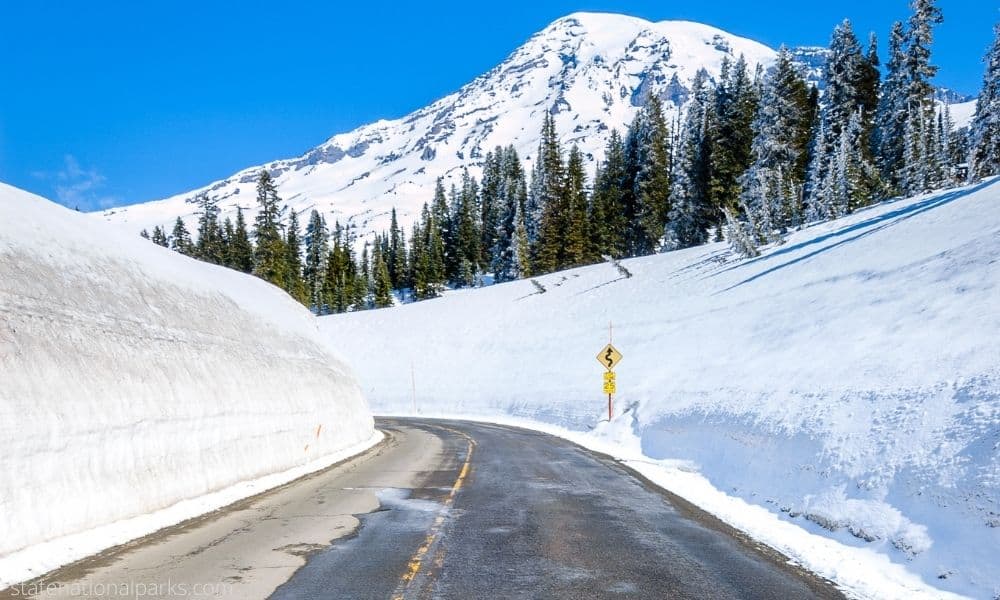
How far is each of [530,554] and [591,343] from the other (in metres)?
31.3

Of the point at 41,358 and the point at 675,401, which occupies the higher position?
the point at 41,358

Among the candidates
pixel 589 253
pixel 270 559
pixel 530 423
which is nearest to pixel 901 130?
pixel 589 253

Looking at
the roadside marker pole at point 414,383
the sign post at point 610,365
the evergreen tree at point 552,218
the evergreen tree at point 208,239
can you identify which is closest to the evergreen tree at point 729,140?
the evergreen tree at point 552,218

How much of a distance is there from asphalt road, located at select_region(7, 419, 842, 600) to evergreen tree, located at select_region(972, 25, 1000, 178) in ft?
94.4

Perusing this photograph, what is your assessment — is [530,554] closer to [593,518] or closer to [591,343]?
[593,518]

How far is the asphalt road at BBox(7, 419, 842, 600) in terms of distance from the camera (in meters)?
6.59

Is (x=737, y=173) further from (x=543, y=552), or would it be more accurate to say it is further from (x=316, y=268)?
(x=316, y=268)

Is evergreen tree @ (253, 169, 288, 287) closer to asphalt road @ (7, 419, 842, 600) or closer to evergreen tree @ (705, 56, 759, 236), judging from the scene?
evergreen tree @ (705, 56, 759, 236)

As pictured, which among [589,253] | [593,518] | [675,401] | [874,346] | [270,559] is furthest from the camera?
[589,253]

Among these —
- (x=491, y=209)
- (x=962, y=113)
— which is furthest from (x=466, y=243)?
(x=962, y=113)

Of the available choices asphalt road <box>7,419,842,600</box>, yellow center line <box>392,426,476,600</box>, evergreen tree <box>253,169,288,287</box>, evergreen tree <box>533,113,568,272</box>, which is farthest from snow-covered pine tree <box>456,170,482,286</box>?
asphalt road <box>7,419,842,600</box>

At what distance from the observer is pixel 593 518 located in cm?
1009

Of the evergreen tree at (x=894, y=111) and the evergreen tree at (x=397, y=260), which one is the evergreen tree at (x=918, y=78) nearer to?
the evergreen tree at (x=894, y=111)

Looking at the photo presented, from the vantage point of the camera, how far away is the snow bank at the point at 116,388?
25.8 feet
